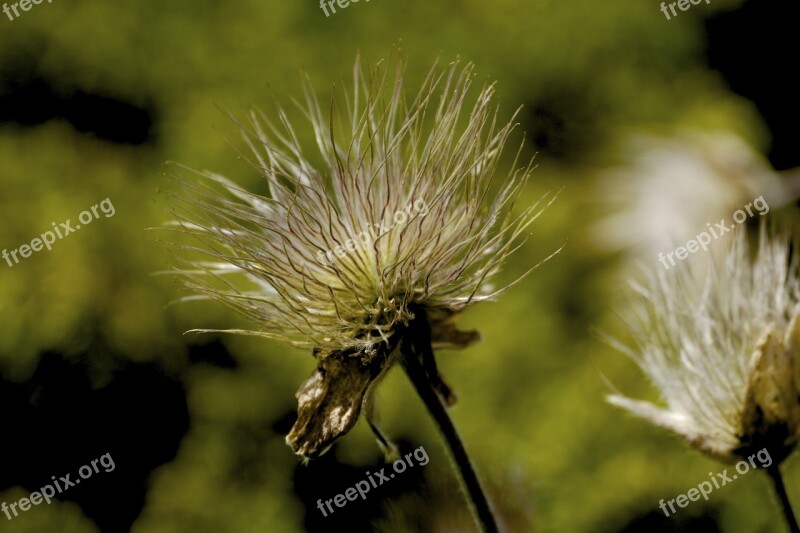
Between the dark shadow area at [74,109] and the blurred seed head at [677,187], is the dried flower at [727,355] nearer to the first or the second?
the blurred seed head at [677,187]

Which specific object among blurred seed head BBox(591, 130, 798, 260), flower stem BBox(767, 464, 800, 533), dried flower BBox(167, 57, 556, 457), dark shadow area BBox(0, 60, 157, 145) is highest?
dark shadow area BBox(0, 60, 157, 145)

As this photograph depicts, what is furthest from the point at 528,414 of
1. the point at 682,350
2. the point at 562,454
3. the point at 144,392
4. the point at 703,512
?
the point at 682,350

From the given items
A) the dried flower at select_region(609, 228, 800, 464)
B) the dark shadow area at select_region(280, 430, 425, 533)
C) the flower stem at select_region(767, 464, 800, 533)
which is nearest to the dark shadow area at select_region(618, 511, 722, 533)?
the dark shadow area at select_region(280, 430, 425, 533)

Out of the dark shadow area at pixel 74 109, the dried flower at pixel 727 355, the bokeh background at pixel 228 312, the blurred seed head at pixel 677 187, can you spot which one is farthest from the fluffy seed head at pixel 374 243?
the dark shadow area at pixel 74 109

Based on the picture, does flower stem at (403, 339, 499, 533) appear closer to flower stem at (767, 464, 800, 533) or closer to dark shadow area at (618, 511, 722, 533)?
flower stem at (767, 464, 800, 533)

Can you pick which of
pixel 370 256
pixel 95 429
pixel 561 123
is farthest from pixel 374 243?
pixel 561 123

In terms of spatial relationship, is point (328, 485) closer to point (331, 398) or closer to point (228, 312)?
point (228, 312)
